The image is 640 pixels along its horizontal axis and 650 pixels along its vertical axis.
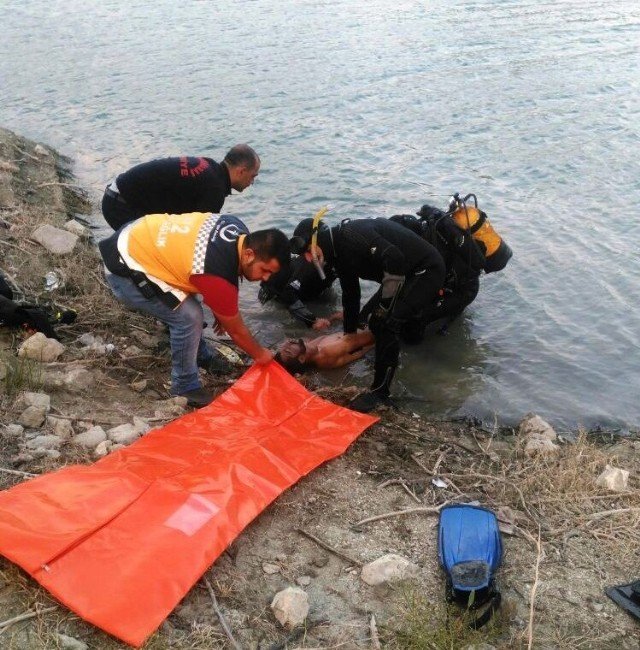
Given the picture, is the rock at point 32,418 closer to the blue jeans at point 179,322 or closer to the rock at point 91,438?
the rock at point 91,438

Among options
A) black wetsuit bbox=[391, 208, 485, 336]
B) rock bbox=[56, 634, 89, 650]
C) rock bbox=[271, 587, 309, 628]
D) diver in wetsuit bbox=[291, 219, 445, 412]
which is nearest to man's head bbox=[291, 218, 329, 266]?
diver in wetsuit bbox=[291, 219, 445, 412]

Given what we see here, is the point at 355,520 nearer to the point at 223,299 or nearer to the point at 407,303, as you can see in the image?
the point at 223,299

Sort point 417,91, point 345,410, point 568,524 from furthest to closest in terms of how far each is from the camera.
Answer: point 417,91, point 345,410, point 568,524

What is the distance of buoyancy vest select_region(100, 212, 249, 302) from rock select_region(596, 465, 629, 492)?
2441 mm

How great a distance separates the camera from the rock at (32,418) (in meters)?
3.75

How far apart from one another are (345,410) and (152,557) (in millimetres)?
1970

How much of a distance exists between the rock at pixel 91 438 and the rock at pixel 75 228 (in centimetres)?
408

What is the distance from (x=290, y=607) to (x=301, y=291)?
14.0 ft

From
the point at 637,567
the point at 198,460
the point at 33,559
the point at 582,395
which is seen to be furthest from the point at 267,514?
the point at 582,395

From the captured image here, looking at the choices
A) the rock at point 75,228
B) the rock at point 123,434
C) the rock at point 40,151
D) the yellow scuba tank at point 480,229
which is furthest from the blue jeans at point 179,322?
the rock at point 40,151

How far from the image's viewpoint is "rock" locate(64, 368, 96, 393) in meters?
4.27

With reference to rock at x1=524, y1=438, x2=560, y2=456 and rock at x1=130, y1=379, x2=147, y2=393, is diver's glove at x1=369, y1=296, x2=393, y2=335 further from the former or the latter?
rock at x1=130, y1=379, x2=147, y2=393

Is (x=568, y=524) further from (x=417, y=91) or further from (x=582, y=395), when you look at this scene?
(x=417, y=91)

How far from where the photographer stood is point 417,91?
11852mm
